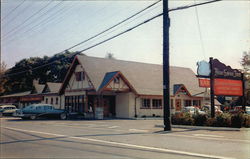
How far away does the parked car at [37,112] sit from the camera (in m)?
31.0

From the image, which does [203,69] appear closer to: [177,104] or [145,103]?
[145,103]

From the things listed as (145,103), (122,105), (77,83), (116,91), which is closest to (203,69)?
(116,91)

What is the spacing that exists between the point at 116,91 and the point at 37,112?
30.9 ft

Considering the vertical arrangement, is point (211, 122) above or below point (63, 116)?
above

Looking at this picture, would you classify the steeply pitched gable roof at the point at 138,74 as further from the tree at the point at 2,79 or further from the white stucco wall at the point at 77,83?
the tree at the point at 2,79

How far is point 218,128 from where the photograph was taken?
1831 cm

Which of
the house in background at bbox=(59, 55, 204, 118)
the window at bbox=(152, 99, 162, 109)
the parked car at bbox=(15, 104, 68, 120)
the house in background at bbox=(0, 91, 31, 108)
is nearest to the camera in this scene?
the parked car at bbox=(15, 104, 68, 120)

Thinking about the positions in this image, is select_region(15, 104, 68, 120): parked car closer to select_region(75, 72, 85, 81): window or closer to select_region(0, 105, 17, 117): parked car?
select_region(75, 72, 85, 81): window

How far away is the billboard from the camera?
71.8 feet

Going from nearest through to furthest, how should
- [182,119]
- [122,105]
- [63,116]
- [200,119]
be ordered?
[200,119] → [182,119] → [63,116] → [122,105]

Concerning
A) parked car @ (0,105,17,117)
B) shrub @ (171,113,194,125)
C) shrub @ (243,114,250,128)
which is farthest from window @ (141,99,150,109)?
shrub @ (243,114,250,128)

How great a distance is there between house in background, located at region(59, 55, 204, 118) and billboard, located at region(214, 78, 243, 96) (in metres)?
14.0

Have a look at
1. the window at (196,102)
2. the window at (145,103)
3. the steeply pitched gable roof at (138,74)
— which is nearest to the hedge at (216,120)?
the steeply pitched gable roof at (138,74)

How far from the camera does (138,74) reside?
133ft
